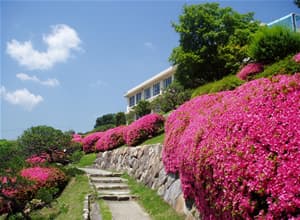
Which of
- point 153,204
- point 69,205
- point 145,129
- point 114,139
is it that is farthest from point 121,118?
point 153,204

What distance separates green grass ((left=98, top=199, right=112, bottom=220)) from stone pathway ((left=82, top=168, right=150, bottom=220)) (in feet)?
0.37

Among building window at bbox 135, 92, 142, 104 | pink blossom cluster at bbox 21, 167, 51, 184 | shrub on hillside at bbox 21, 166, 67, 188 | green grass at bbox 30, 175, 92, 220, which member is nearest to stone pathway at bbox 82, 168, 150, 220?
green grass at bbox 30, 175, 92, 220

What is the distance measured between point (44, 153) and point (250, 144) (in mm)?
12069

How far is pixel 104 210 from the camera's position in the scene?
316 inches

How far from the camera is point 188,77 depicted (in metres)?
21.4

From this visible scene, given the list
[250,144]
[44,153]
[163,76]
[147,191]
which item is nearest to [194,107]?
[147,191]

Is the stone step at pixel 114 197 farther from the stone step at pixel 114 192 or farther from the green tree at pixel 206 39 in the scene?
the green tree at pixel 206 39

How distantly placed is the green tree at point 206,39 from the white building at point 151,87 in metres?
9.24

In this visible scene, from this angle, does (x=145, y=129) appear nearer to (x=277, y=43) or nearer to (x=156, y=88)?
(x=277, y=43)

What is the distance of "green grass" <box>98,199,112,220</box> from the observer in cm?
746

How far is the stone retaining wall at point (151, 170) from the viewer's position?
24.7 feet

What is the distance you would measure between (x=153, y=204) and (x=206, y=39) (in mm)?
14850

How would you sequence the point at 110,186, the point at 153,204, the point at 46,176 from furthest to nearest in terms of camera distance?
the point at 110,186
the point at 46,176
the point at 153,204

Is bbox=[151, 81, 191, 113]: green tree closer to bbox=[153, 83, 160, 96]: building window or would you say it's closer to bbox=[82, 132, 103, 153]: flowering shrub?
bbox=[82, 132, 103, 153]: flowering shrub
